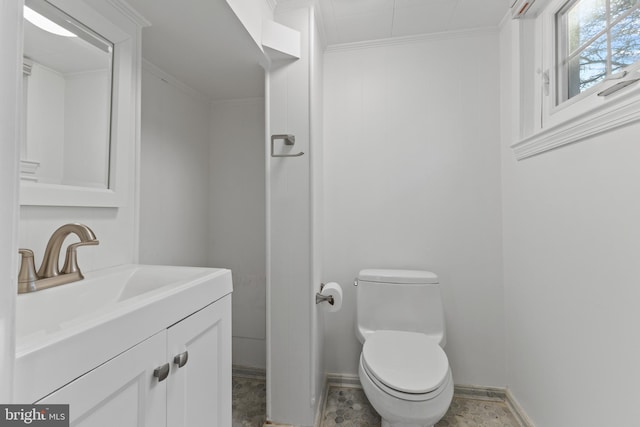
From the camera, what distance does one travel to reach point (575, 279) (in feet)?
3.60

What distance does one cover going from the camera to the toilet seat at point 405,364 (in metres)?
1.09

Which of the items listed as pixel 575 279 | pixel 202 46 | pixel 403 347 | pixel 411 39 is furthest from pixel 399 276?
pixel 202 46

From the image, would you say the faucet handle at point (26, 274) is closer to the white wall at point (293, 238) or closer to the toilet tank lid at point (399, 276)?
the white wall at point (293, 238)

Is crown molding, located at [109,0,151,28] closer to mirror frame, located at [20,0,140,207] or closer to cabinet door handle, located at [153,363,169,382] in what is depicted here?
mirror frame, located at [20,0,140,207]

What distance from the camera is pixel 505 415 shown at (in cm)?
152

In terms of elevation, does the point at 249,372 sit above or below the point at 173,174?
below

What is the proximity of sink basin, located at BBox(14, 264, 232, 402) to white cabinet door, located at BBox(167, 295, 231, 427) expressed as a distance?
0.05m

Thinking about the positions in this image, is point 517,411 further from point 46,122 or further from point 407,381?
point 46,122

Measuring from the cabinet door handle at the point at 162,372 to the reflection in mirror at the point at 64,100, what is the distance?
2.17 feet

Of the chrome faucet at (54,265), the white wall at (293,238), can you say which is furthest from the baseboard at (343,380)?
the chrome faucet at (54,265)

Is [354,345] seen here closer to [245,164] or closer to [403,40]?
[245,164]

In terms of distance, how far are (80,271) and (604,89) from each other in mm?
1829

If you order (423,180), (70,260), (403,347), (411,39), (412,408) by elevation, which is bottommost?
(412,408)

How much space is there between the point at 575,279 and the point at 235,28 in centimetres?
170
